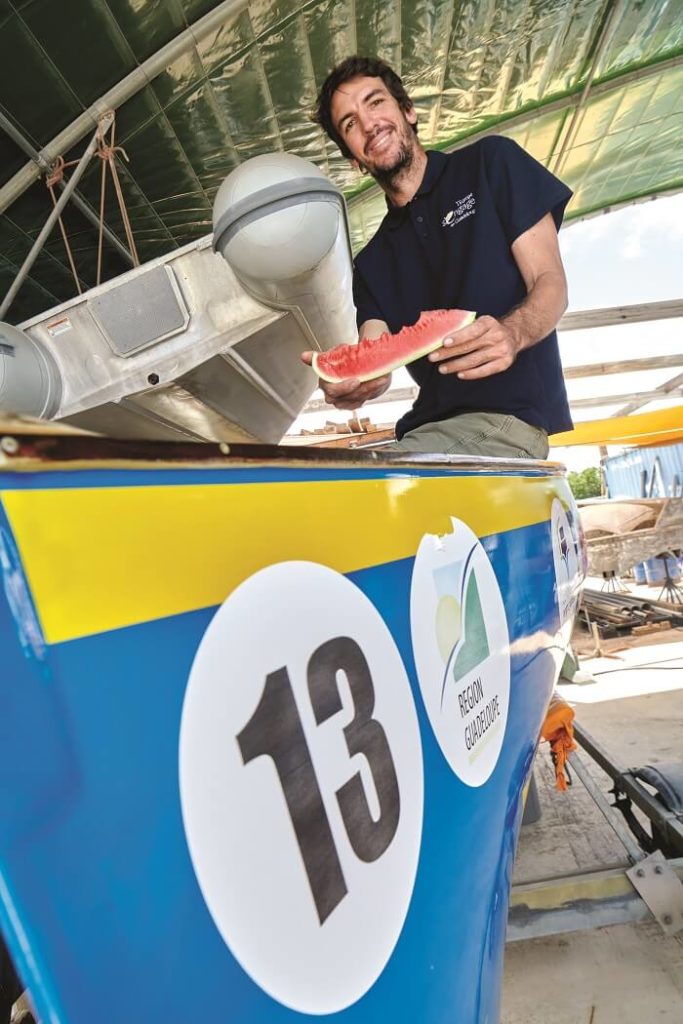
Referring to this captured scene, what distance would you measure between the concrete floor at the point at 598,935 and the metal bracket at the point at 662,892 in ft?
0.71

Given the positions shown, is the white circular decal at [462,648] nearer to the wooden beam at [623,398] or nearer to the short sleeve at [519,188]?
the short sleeve at [519,188]

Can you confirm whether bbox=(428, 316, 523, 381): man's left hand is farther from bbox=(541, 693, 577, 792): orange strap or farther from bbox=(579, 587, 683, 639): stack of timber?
bbox=(579, 587, 683, 639): stack of timber

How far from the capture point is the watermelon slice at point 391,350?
0.98 m

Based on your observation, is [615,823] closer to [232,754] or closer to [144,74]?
[232,754]

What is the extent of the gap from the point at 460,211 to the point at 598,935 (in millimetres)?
2276

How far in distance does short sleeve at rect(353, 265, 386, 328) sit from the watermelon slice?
30.2 inches

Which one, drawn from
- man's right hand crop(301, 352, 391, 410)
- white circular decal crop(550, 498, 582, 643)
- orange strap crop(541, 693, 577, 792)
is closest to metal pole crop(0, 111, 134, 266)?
man's right hand crop(301, 352, 391, 410)

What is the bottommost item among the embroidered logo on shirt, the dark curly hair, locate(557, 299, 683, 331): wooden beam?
the embroidered logo on shirt

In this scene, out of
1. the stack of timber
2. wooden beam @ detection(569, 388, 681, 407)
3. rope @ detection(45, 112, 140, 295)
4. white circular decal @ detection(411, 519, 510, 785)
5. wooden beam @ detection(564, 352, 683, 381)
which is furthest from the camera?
wooden beam @ detection(569, 388, 681, 407)

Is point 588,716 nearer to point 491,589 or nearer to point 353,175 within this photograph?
point 491,589

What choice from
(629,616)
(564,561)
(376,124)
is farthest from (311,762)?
(629,616)

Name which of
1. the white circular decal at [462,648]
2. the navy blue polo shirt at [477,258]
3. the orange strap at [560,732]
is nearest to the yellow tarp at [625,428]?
the orange strap at [560,732]

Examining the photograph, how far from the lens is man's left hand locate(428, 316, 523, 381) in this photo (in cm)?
100

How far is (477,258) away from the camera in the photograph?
1515mm
